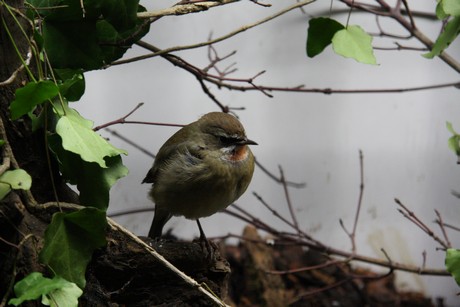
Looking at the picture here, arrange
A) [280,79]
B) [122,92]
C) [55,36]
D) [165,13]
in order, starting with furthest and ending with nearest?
1. [280,79]
2. [122,92]
3. [165,13]
4. [55,36]

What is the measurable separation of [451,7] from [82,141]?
112cm

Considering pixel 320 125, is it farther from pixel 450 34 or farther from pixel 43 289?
pixel 43 289

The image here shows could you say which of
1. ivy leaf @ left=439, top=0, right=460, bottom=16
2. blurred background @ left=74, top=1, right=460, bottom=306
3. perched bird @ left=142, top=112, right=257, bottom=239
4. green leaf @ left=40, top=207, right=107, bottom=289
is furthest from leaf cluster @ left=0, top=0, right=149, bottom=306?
blurred background @ left=74, top=1, right=460, bottom=306

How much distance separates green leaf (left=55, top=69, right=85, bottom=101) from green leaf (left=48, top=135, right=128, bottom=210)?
14cm

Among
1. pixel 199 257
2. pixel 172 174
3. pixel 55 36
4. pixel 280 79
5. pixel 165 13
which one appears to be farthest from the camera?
pixel 280 79

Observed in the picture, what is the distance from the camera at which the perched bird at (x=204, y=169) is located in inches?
112

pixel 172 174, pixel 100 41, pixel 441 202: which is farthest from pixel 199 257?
pixel 441 202

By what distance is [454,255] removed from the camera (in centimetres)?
209

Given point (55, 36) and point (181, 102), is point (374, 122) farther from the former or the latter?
point (55, 36)

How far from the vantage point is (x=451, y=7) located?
1.93m

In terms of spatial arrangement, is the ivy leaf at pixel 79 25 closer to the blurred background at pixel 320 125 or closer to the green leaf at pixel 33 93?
the green leaf at pixel 33 93

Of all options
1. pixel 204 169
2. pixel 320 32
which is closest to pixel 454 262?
pixel 320 32

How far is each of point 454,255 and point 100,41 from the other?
4.29 feet

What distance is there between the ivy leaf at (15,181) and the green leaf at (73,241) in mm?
119
